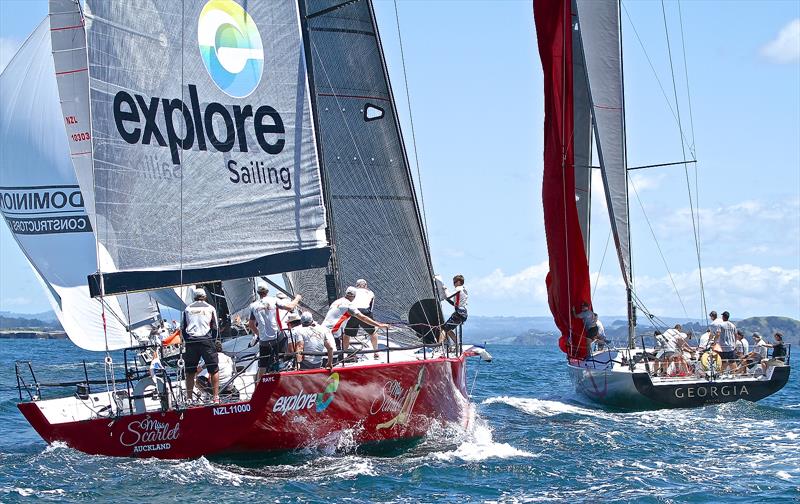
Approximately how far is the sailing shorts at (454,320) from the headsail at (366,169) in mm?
442

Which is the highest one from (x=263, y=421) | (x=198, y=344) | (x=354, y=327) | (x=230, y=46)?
(x=230, y=46)

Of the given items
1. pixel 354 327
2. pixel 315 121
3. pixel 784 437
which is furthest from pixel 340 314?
pixel 784 437

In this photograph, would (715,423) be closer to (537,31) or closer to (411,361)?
(411,361)

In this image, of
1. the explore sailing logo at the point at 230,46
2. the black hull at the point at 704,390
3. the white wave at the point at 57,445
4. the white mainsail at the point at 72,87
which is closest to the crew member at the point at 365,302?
the explore sailing logo at the point at 230,46

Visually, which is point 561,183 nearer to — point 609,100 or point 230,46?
point 609,100

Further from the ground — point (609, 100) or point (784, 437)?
point (609, 100)

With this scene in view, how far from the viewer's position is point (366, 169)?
18.9 metres

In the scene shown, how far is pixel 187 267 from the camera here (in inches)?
648

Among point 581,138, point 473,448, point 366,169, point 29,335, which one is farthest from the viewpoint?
point 29,335

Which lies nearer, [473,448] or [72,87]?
[473,448]

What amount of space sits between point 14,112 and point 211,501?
18994 mm

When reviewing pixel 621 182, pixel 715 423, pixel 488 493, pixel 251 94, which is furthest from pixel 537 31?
pixel 488 493

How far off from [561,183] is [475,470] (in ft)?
42.7

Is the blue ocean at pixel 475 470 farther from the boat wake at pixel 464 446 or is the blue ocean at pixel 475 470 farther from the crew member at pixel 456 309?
the crew member at pixel 456 309
